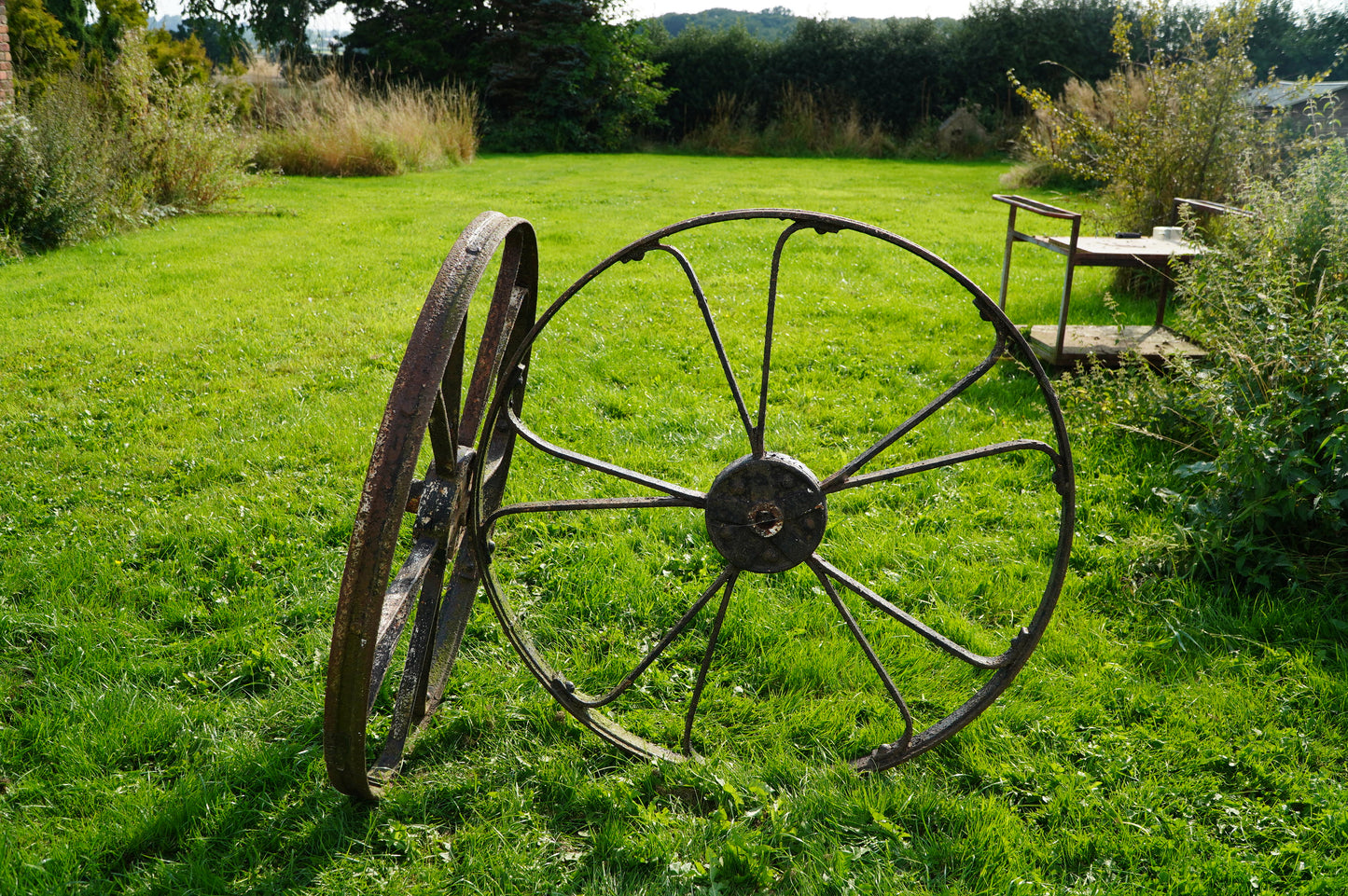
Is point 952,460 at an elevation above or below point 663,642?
above

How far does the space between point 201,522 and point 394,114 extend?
432 inches

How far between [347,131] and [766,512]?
38.1 feet

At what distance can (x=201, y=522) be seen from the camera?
119 inches

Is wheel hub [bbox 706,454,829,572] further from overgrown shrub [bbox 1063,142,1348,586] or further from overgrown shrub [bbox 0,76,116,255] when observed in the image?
overgrown shrub [bbox 0,76,116,255]

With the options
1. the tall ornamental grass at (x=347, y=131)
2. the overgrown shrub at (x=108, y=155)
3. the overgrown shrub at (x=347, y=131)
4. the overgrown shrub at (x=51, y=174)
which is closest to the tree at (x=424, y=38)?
the overgrown shrub at (x=347, y=131)

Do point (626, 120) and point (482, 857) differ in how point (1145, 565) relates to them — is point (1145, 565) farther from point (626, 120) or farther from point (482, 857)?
point (626, 120)

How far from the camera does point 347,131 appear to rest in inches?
459

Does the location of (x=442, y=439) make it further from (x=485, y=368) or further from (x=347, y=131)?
(x=347, y=131)

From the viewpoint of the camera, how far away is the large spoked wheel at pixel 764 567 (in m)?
1.83

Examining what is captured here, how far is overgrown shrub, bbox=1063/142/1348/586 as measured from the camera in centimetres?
263

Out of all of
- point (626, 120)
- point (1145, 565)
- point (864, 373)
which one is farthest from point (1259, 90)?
point (626, 120)

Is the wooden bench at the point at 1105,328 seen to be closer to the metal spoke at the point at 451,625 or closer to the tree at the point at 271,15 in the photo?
the metal spoke at the point at 451,625

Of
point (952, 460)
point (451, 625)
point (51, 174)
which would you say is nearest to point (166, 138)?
point (51, 174)

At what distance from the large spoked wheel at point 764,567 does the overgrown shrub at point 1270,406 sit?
18.7 inches
